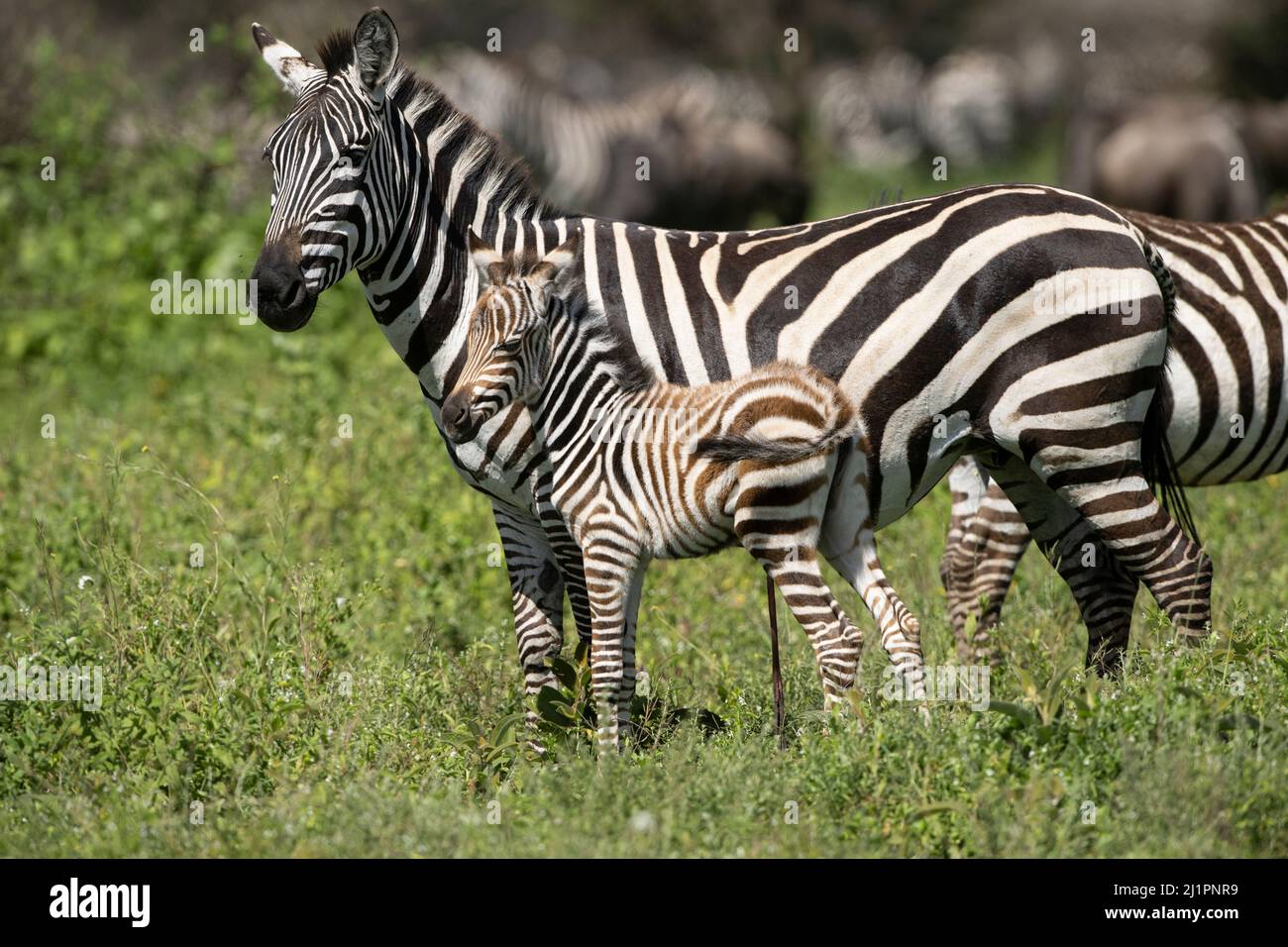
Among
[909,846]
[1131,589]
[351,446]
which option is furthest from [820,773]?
[351,446]

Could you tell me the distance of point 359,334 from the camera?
1281 cm

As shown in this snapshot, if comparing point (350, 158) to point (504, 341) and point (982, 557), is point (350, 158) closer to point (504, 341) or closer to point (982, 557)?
point (504, 341)

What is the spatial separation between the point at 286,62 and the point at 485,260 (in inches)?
48.6

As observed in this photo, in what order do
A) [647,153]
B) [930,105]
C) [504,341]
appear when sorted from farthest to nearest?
[930,105] < [647,153] < [504,341]

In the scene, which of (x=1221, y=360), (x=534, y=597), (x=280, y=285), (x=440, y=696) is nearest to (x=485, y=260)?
(x=280, y=285)

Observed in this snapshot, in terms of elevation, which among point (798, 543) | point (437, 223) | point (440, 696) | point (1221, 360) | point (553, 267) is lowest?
point (440, 696)

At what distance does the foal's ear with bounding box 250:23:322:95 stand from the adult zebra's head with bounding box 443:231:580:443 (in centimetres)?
105

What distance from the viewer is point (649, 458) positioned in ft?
17.9

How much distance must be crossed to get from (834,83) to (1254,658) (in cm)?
2772

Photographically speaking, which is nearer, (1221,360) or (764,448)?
(764,448)

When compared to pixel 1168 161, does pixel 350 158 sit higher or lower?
lower

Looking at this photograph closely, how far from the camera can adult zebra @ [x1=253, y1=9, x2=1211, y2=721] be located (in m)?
5.62

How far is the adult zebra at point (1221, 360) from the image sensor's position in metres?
6.28
